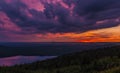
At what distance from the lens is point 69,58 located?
4038 centimetres

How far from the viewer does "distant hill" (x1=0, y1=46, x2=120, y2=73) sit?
3033 centimetres

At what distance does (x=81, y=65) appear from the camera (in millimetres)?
34594

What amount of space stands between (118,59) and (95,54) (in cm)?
663

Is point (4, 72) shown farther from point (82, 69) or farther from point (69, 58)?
point (69, 58)

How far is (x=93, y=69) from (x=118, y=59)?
3.73 m

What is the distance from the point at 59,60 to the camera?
132ft

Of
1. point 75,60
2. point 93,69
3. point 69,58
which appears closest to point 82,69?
point 93,69

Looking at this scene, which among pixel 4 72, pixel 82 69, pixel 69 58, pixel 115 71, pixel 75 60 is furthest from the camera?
pixel 69 58

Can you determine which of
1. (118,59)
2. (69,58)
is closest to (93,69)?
(118,59)

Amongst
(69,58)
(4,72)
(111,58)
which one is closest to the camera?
(4,72)

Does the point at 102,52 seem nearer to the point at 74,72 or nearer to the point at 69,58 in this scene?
the point at 69,58

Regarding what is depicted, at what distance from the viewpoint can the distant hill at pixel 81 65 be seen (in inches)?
1194

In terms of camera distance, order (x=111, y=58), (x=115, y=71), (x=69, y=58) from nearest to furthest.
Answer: (x=115, y=71)
(x=111, y=58)
(x=69, y=58)

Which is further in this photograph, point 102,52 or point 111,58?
point 102,52
